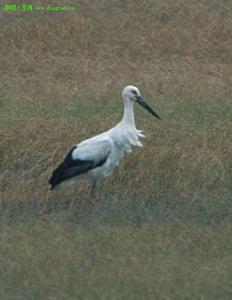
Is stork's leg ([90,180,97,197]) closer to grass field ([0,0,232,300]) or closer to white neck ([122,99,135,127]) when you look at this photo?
grass field ([0,0,232,300])

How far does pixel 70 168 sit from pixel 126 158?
712 mm

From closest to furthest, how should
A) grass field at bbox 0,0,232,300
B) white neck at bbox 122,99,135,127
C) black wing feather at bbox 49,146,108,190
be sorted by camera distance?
1. grass field at bbox 0,0,232,300
2. black wing feather at bbox 49,146,108,190
3. white neck at bbox 122,99,135,127

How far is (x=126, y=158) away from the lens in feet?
31.2

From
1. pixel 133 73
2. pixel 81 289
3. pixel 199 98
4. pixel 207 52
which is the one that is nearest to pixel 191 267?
pixel 81 289

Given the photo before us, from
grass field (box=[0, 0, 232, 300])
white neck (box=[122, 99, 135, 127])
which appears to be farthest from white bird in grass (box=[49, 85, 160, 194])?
grass field (box=[0, 0, 232, 300])

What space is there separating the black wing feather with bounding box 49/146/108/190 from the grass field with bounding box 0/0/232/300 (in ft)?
0.57

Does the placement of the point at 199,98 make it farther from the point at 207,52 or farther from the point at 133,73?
the point at 207,52

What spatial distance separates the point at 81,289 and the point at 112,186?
248 centimetres

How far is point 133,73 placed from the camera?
1232 cm

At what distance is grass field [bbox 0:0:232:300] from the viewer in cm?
709

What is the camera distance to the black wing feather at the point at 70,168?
8812mm

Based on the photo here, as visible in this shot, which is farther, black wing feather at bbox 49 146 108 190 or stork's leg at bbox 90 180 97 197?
stork's leg at bbox 90 180 97 197

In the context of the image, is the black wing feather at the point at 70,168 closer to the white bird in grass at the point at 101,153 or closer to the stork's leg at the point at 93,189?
the white bird in grass at the point at 101,153

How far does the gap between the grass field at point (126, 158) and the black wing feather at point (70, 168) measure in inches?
6.9
